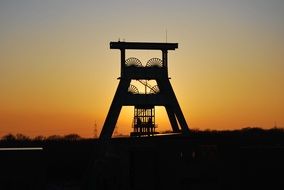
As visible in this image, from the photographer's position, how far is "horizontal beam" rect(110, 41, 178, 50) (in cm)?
4797

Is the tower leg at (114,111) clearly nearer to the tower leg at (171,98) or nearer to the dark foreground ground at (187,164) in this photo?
the tower leg at (171,98)

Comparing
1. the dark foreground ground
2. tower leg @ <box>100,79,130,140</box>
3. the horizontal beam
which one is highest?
Answer: the horizontal beam

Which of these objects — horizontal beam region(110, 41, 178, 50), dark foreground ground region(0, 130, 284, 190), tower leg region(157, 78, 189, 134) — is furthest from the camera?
tower leg region(157, 78, 189, 134)

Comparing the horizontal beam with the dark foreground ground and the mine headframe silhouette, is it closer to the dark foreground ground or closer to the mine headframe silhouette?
the mine headframe silhouette

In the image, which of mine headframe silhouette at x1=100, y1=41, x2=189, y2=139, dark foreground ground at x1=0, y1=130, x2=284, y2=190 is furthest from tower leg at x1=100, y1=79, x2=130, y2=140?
dark foreground ground at x1=0, y1=130, x2=284, y2=190

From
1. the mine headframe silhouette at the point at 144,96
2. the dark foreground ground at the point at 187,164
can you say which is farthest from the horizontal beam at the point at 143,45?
the dark foreground ground at the point at 187,164

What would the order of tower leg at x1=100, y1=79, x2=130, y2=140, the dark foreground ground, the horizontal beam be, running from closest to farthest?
the dark foreground ground < tower leg at x1=100, y1=79, x2=130, y2=140 < the horizontal beam

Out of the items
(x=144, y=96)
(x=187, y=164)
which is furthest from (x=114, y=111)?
(x=187, y=164)

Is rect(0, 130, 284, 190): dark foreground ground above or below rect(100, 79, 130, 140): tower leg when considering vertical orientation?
below

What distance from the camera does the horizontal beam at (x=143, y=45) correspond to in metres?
48.0

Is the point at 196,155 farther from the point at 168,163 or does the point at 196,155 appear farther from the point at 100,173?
the point at 100,173

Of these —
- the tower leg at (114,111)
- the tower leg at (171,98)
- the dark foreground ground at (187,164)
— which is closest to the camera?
the dark foreground ground at (187,164)

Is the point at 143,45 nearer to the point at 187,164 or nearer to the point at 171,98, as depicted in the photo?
the point at 171,98

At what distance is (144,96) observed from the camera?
47875 millimetres
